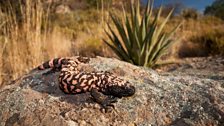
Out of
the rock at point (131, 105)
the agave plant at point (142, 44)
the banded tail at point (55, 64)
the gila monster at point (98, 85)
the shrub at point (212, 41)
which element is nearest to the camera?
the rock at point (131, 105)

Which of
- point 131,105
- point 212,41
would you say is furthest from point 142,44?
point 212,41

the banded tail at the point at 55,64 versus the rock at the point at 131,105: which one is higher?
the banded tail at the point at 55,64

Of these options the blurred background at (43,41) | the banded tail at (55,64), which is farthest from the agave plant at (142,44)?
the banded tail at (55,64)

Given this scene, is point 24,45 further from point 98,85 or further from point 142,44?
point 98,85

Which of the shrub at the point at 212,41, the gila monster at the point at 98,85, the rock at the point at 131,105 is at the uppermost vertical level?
the gila monster at the point at 98,85

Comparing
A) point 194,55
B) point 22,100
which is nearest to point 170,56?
point 194,55

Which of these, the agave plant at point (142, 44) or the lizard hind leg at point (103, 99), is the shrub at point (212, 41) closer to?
the agave plant at point (142, 44)

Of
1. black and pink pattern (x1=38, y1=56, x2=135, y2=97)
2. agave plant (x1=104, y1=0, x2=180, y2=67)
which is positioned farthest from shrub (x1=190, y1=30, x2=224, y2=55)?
black and pink pattern (x1=38, y1=56, x2=135, y2=97)

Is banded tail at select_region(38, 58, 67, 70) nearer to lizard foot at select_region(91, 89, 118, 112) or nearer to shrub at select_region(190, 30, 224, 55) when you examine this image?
lizard foot at select_region(91, 89, 118, 112)

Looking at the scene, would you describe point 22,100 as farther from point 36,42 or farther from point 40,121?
point 36,42
